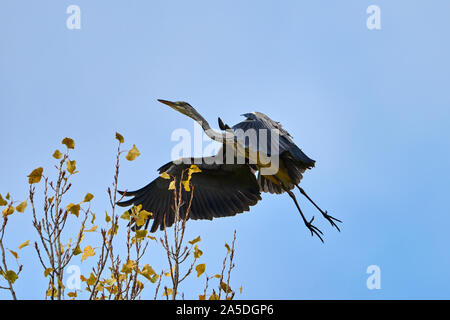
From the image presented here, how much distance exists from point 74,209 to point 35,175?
0.97 feet

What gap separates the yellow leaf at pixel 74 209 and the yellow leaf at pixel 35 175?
0.82ft

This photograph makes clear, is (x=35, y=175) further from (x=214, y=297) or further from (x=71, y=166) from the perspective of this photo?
(x=214, y=297)

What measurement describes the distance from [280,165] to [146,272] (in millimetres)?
3290

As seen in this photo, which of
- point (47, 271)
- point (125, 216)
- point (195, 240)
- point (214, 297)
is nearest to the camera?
point (47, 271)

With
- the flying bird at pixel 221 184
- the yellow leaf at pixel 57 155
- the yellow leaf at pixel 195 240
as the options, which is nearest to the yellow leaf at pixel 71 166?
the yellow leaf at pixel 57 155

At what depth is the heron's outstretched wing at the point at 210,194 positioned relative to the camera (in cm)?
617

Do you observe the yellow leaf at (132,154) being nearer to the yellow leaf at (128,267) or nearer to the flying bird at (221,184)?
the yellow leaf at (128,267)

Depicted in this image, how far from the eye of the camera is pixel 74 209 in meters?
2.73

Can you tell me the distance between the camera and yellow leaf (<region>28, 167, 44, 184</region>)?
2.77m

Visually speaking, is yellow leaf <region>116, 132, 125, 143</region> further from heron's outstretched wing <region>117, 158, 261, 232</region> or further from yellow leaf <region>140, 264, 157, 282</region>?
heron's outstretched wing <region>117, 158, 261, 232</region>

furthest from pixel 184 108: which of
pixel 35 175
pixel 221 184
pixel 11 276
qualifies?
pixel 11 276
